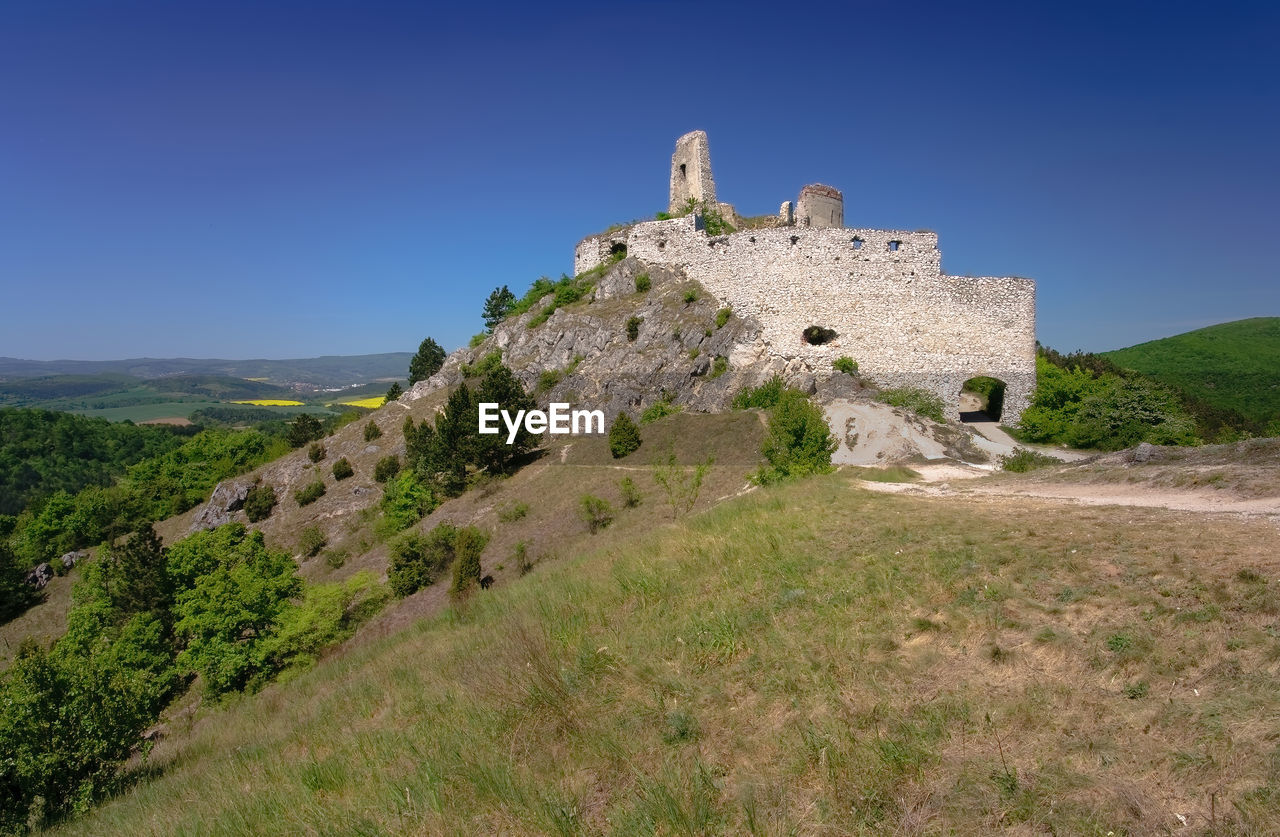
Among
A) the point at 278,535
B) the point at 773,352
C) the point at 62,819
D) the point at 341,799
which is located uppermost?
the point at 773,352

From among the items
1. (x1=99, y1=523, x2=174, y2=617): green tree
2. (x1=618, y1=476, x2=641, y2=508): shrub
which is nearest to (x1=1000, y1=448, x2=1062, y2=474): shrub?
(x1=618, y1=476, x2=641, y2=508): shrub

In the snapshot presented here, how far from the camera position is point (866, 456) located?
2133 centimetres

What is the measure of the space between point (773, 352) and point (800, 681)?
83.9 ft

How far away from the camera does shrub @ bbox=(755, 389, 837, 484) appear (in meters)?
18.1

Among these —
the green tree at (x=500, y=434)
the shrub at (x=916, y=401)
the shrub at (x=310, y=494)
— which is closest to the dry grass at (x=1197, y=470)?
the shrub at (x=916, y=401)

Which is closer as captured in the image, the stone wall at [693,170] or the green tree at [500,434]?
the green tree at [500,434]

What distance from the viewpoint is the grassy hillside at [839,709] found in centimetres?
412

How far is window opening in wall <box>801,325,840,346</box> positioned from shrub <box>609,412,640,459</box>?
31.5ft

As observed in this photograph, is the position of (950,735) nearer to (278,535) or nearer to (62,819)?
(62,819)

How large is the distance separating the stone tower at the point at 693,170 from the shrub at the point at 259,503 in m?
32.7

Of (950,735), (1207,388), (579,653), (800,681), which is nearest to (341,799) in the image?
(579,653)

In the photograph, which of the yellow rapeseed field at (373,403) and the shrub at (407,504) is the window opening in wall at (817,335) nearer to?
the shrub at (407,504)

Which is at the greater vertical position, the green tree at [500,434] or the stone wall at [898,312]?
the stone wall at [898,312]

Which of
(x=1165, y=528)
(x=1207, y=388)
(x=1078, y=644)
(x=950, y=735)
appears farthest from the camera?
(x=1207, y=388)
